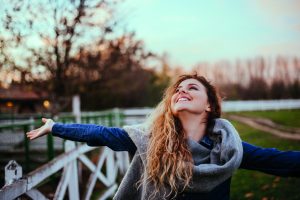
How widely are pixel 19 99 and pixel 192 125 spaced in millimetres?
10242

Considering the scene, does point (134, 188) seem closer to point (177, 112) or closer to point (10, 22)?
point (177, 112)

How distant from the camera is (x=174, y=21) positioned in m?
15.6

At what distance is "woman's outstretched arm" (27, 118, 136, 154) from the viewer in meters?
2.04

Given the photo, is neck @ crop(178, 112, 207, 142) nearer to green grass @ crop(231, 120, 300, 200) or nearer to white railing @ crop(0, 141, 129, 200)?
white railing @ crop(0, 141, 129, 200)

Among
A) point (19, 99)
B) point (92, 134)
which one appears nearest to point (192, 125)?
point (92, 134)

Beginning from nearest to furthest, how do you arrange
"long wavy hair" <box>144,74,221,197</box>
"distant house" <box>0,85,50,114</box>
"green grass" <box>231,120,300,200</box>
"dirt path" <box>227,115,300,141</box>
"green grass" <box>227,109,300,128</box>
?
"long wavy hair" <box>144,74,221,197</box> → "green grass" <box>231,120,300,200</box> → "distant house" <box>0,85,50,114</box> → "dirt path" <box>227,115,300,141</box> → "green grass" <box>227,109,300,128</box>

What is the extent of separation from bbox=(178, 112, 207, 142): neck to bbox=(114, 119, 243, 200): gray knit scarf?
9cm

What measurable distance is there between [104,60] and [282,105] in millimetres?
26837

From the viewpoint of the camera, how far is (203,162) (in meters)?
2.08

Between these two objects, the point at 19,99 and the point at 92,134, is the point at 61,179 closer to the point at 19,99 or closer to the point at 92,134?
the point at 92,134

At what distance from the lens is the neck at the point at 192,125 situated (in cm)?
228

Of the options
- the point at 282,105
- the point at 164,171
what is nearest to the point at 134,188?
the point at 164,171

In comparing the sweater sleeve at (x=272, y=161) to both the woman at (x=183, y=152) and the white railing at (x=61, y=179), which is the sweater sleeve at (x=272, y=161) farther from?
the white railing at (x=61, y=179)

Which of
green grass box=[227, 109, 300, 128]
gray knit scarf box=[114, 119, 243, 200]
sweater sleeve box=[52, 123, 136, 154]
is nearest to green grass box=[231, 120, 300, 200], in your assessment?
gray knit scarf box=[114, 119, 243, 200]
